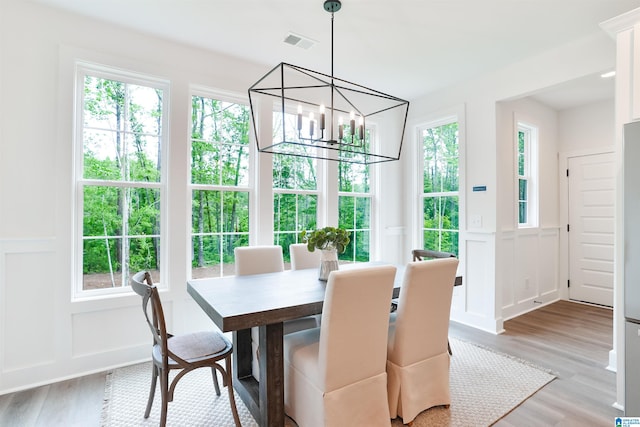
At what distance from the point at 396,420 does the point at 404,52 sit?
3060 millimetres

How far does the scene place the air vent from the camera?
286 cm

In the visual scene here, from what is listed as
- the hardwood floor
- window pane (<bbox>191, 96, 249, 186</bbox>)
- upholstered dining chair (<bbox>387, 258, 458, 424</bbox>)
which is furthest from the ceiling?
the hardwood floor

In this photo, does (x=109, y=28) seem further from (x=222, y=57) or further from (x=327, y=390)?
(x=327, y=390)

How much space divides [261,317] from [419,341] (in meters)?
1.00

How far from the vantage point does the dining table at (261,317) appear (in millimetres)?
1683

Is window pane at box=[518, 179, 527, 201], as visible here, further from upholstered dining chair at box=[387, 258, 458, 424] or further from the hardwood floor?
upholstered dining chair at box=[387, 258, 458, 424]

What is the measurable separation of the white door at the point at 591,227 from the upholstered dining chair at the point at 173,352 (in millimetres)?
4995

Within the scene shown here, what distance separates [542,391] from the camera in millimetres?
2355

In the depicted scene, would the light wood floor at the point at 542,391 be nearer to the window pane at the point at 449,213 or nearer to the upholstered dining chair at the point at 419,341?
the upholstered dining chair at the point at 419,341

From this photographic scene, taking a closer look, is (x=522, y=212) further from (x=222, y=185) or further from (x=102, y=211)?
(x=102, y=211)

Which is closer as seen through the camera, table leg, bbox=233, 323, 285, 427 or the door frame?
table leg, bbox=233, 323, 285, 427

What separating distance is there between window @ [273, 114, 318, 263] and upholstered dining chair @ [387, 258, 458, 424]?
1856mm

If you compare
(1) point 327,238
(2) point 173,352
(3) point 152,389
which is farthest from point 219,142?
(3) point 152,389

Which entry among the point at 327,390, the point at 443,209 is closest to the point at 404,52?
the point at 443,209
